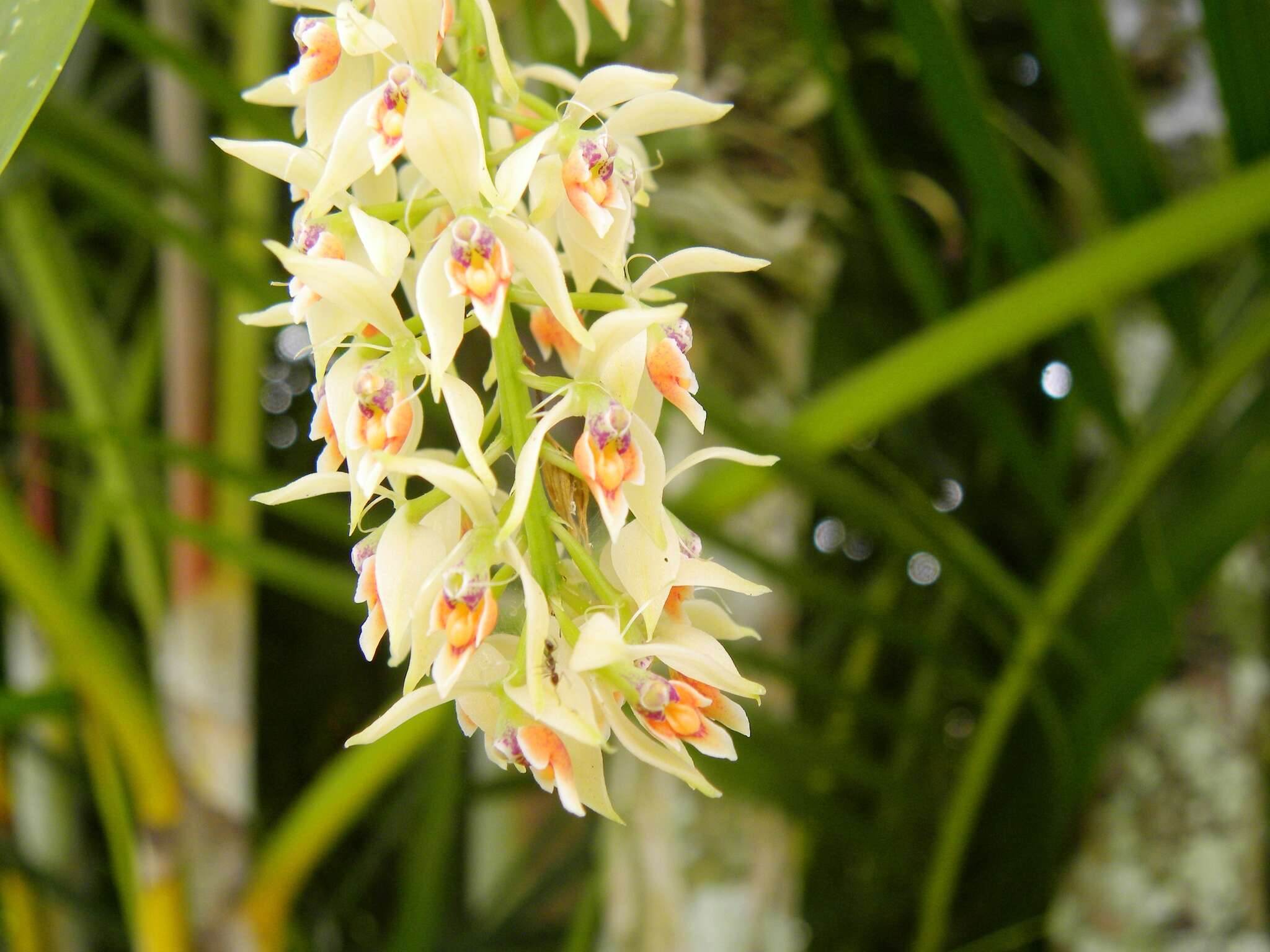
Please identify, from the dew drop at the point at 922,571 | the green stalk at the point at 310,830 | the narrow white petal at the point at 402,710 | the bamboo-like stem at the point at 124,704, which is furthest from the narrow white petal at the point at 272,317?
the dew drop at the point at 922,571

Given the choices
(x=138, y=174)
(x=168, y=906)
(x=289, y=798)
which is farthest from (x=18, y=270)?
(x=289, y=798)

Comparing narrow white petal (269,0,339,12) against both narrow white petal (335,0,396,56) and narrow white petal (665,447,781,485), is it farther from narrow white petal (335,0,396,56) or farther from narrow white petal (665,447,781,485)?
narrow white petal (665,447,781,485)

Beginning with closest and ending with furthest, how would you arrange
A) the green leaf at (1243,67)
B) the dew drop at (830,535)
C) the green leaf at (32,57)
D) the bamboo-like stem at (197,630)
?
the green leaf at (32,57), the green leaf at (1243,67), the bamboo-like stem at (197,630), the dew drop at (830,535)

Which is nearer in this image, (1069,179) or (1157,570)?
(1157,570)

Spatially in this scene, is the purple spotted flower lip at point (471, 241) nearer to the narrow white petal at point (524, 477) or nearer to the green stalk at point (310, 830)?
the narrow white petal at point (524, 477)

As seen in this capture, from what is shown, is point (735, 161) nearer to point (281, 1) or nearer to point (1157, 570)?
point (1157, 570)

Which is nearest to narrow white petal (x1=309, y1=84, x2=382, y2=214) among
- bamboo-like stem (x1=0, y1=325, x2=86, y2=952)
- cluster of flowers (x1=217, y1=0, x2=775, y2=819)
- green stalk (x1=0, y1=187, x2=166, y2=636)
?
cluster of flowers (x1=217, y1=0, x2=775, y2=819)
